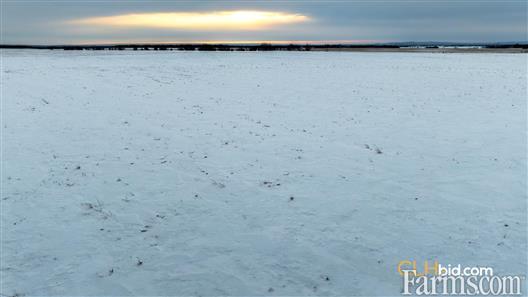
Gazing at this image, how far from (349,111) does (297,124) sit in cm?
335


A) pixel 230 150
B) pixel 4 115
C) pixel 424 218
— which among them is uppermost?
pixel 4 115

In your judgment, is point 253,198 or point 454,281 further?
point 253,198

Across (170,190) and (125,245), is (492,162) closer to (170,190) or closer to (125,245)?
(170,190)

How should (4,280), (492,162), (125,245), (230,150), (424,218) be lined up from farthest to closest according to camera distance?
(230,150) < (492,162) < (424,218) < (125,245) < (4,280)

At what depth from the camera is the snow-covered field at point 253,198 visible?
235 inches

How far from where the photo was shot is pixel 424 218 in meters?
7.53

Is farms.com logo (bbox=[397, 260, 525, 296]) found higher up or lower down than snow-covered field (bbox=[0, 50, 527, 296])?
lower down

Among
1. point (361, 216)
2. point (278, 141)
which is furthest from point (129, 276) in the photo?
point (278, 141)

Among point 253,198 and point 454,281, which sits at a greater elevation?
point 253,198

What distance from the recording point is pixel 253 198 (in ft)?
27.7

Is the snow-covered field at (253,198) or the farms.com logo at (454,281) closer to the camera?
the farms.com logo at (454,281)

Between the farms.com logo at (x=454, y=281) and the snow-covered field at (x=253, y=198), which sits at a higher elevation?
the snow-covered field at (x=253, y=198)

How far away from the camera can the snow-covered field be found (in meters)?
5.98

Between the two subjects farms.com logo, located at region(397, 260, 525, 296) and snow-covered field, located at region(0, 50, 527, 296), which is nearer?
farms.com logo, located at region(397, 260, 525, 296)
